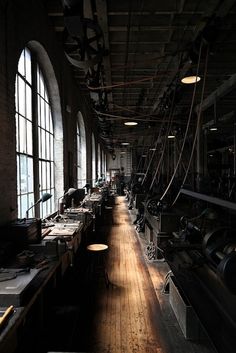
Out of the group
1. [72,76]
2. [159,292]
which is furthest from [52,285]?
[72,76]

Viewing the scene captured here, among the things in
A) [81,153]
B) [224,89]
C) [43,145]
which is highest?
[224,89]

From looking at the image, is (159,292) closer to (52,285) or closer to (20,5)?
(52,285)

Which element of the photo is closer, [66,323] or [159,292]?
[66,323]

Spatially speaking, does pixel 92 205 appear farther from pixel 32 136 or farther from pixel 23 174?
pixel 23 174

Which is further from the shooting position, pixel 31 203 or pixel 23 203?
pixel 31 203

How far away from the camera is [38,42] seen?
12.8ft

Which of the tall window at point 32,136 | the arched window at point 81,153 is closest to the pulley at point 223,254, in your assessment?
the tall window at point 32,136

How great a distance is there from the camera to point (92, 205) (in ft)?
21.8

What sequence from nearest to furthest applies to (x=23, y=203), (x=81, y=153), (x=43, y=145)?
(x=23, y=203), (x=43, y=145), (x=81, y=153)

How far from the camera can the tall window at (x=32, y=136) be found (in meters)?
3.74

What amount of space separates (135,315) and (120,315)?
158mm

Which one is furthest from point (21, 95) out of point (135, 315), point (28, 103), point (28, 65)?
point (135, 315)

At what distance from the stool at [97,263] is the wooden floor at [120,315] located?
0.29 feet

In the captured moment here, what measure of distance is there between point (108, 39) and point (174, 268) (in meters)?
3.67
